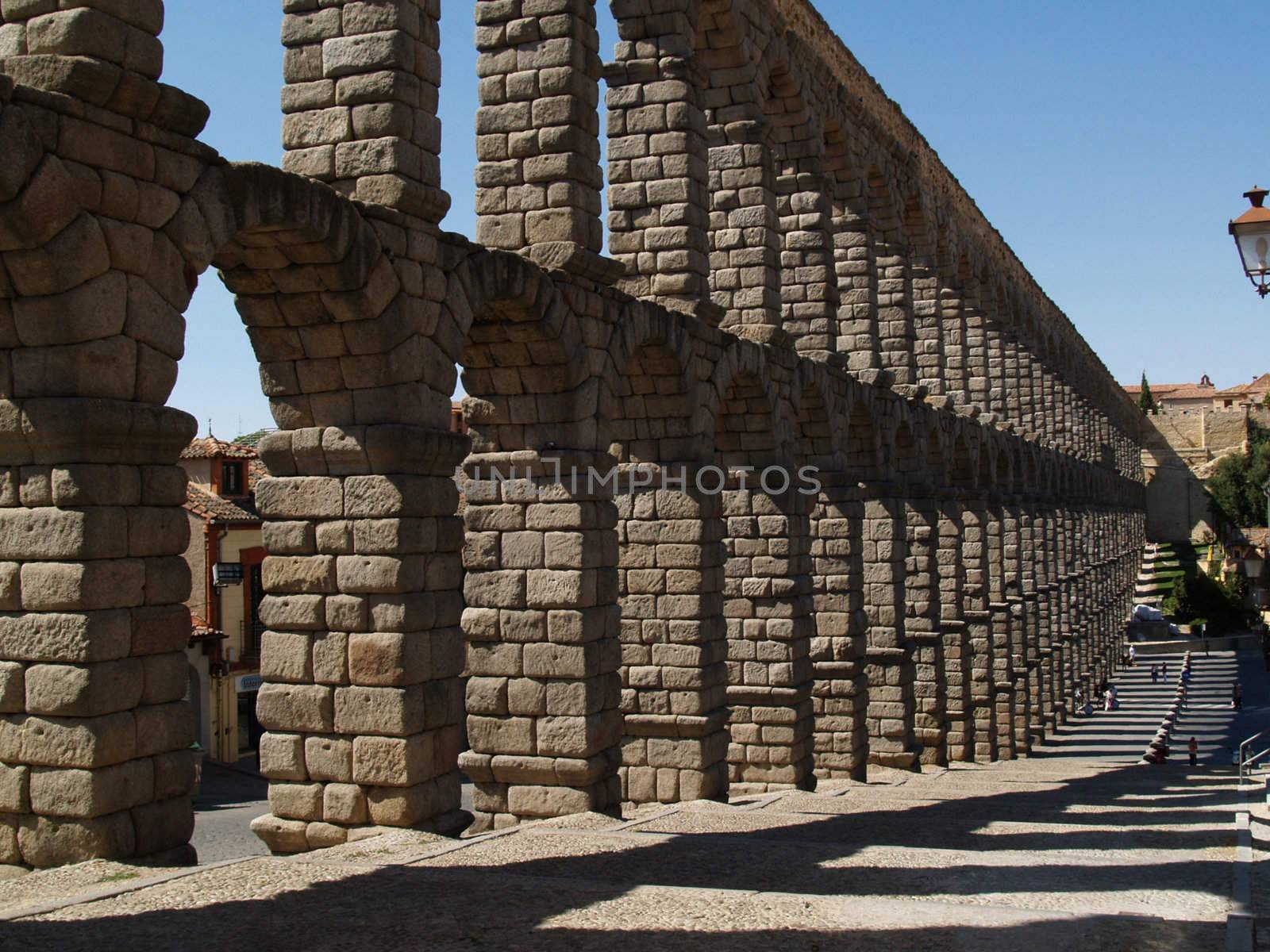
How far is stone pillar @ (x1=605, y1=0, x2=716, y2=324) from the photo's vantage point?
550 inches

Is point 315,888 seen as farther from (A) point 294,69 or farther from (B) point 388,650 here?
(A) point 294,69

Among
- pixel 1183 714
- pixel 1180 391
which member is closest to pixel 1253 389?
pixel 1180 391

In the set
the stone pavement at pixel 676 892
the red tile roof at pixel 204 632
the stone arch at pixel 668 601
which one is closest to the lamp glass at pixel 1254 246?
the stone pavement at pixel 676 892

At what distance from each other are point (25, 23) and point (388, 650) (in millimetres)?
4330

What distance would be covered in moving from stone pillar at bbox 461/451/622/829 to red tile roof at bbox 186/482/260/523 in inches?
673

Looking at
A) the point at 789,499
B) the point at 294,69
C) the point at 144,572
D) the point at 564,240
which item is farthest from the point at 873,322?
the point at 144,572

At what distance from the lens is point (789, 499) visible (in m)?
16.1

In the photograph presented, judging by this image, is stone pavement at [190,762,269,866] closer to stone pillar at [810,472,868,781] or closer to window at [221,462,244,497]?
window at [221,462,244,497]

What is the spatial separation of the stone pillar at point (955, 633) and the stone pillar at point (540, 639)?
1368 centimetres

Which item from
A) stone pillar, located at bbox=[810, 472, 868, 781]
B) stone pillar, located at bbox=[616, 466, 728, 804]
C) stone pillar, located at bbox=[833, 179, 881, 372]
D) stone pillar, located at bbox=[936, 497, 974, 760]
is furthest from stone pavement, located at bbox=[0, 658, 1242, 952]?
stone pillar, located at bbox=[936, 497, 974, 760]

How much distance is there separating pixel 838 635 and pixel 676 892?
11.8m

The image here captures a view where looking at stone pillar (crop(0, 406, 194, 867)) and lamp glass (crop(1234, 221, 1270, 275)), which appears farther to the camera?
lamp glass (crop(1234, 221, 1270, 275))

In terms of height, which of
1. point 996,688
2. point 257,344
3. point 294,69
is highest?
point 294,69

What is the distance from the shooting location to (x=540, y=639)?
1144 cm
